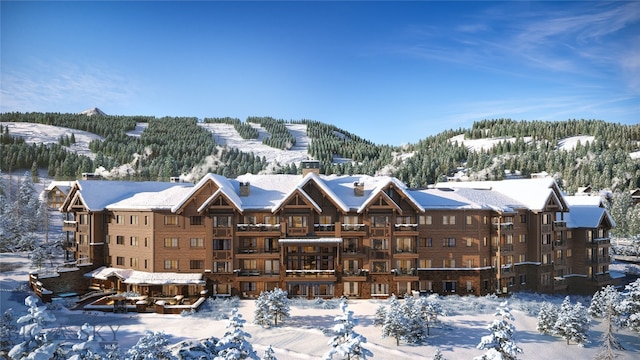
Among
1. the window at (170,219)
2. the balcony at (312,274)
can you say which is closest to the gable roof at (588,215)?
the balcony at (312,274)

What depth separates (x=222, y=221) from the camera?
42.6 metres

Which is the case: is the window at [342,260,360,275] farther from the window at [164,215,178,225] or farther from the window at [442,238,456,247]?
the window at [164,215,178,225]

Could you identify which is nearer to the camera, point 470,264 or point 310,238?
point 310,238

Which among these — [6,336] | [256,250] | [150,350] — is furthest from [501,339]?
[256,250]

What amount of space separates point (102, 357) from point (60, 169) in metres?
130

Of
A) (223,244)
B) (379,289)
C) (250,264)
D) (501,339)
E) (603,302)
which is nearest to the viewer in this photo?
(501,339)

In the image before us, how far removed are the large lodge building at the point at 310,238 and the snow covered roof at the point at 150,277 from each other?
3.9 inches

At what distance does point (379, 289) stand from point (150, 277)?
22.3 m

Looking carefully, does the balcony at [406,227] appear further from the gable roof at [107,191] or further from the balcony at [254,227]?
the gable roof at [107,191]

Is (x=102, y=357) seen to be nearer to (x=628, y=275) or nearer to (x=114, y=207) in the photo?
(x=114, y=207)

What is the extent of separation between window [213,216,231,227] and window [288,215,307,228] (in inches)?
241

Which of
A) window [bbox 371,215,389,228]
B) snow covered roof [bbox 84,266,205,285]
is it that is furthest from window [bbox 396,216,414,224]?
snow covered roof [bbox 84,266,205,285]

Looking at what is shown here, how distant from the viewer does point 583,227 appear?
49906mm

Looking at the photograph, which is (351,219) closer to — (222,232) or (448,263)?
(448,263)
